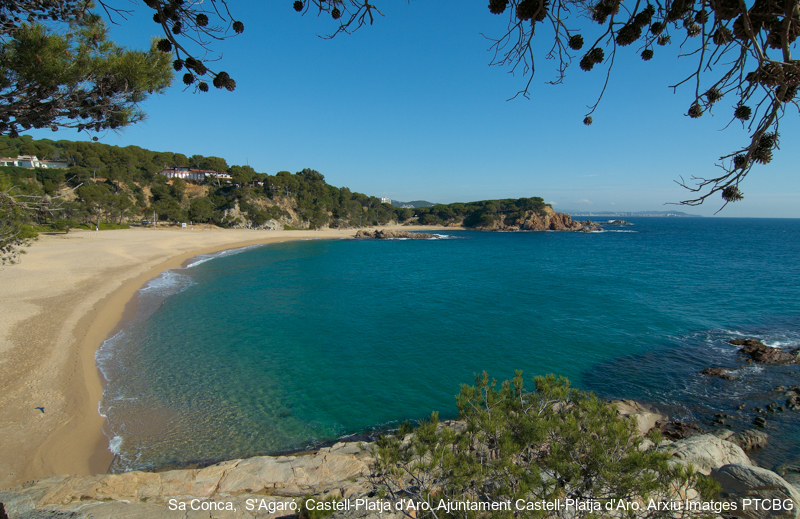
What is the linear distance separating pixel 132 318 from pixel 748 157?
23.3 metres

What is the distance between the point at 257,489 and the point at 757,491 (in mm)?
8910

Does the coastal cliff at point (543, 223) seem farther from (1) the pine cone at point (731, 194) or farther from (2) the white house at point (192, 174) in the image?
(1) the pine cone at point (731, 194)

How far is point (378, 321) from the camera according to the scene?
760 inches

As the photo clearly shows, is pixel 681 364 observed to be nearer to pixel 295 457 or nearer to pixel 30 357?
pixel 295 457

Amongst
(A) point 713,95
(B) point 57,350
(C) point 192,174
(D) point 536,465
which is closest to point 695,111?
(A) point 713,95

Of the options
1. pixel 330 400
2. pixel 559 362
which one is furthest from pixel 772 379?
pixel 330 400

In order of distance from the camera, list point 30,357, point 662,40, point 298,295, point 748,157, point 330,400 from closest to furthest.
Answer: point 748,157
point 662,40
point 330,400
point 30,357
point 298,295

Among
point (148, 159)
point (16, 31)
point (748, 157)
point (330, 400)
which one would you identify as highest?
point (148, 159)

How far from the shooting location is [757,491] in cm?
601

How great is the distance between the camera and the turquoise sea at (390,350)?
390 inches

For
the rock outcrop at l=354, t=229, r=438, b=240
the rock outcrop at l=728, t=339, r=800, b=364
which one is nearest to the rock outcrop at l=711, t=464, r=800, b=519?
the rock outcrop at l=728, t=339, r=800, b=364

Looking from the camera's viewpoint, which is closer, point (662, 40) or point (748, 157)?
point (748, 157)

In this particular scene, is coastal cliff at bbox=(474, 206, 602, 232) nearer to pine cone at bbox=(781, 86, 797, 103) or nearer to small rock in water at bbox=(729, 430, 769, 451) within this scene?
small rock in water at bbox=(729, 430, 769, 451)

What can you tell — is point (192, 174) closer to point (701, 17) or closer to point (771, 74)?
point (701, 17)
